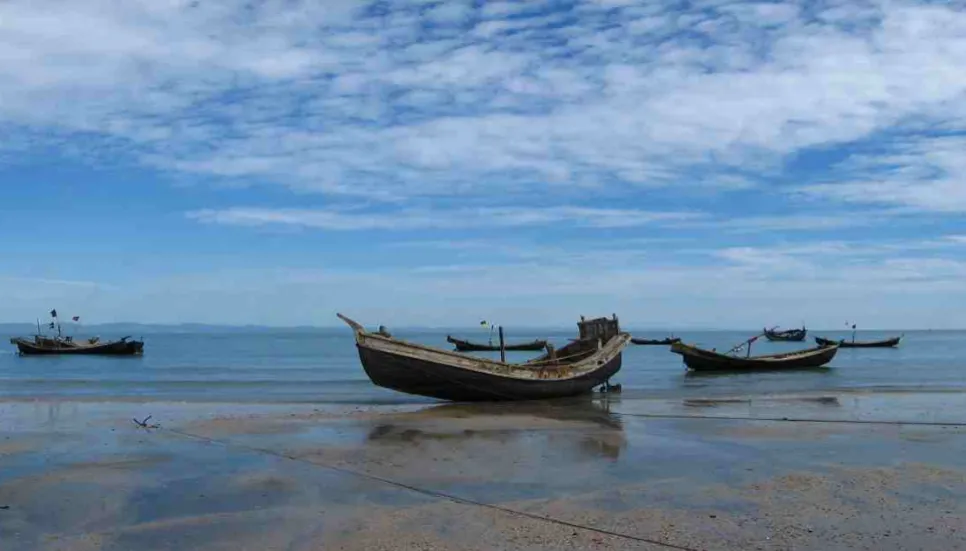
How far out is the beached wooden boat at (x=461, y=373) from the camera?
68.6ft

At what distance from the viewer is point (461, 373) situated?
21594 millimetres

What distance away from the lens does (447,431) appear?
1661 cm

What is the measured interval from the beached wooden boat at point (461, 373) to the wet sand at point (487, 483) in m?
2.25

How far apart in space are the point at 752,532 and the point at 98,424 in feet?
48.3

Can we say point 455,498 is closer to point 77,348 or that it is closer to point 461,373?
point 461,373

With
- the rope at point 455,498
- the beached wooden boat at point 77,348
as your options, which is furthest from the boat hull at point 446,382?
the beached wooden boat at point 77,348

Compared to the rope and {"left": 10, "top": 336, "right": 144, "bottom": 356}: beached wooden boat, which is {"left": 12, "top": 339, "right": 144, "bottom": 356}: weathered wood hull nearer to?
{"left": 10, "top": 336, "right": 144, "bottom": 356}: beached wooden boat

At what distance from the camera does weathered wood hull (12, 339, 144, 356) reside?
65.4 m

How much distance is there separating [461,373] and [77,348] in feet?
180

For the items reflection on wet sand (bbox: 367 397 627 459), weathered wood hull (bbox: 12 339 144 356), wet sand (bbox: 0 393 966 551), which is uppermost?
weathered wood hull (bbox: 12 339 144 356)

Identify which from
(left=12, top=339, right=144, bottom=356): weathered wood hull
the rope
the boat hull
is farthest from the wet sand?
(left=12, top=339, right=144, bottom=356): weathered wood hull

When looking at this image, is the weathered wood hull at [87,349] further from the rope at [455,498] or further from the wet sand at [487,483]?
the rope at [455,498]

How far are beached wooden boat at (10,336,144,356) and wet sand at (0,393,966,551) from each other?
163 feet

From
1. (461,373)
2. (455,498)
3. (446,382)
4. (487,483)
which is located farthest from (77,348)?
(455,498)
